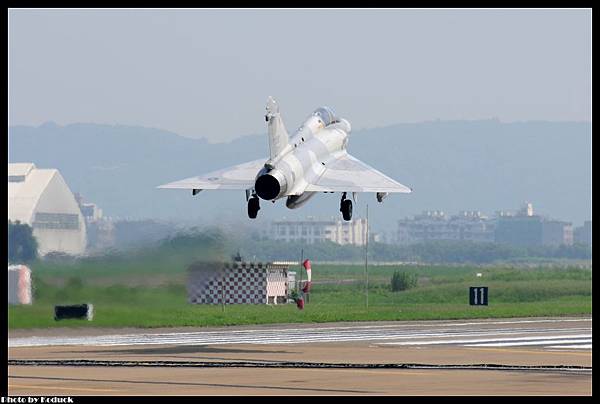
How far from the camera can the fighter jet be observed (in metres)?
48.2

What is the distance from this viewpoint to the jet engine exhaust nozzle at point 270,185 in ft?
155

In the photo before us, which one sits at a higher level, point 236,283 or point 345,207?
point 345,207

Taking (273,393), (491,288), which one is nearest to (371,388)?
(273,393)

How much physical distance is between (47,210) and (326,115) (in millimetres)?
13524

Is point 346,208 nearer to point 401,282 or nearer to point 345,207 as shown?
point 345,207

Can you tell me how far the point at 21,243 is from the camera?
5759 cm

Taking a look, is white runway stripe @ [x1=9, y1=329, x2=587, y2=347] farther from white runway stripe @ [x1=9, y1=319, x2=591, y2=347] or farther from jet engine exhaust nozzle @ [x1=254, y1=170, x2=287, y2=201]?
jet engine exhaust nozzle @ [x1=254, y1=170, x2=287, y2=201]

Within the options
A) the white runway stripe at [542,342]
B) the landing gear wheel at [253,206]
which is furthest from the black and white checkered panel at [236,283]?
the white runway stripe at [542,342]

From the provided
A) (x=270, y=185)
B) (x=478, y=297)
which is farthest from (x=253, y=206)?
(x=478, y=297)

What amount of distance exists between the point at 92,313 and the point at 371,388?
2201 cm

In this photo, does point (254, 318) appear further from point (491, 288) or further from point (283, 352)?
point (491, 288)

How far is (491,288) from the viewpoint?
9869 cm

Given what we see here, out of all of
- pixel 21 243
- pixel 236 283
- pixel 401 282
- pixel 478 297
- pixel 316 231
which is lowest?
pixel 478 297

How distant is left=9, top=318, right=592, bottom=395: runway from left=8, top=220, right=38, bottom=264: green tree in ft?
13.3
